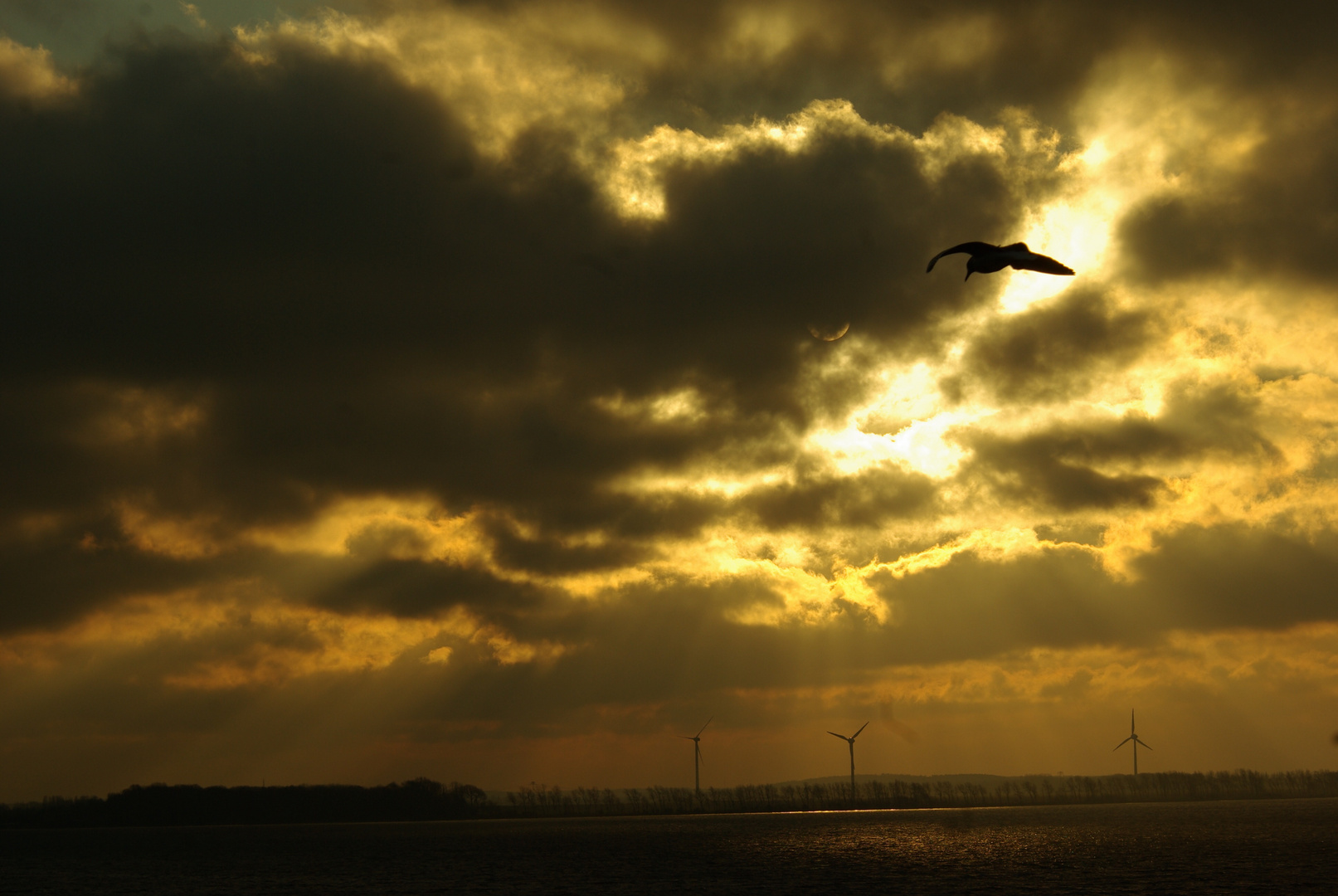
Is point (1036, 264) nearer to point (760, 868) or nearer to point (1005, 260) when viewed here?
point (1005, 260)

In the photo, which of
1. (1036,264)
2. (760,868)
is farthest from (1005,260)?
(760,868)

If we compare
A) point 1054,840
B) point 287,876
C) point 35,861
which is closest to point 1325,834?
point 1054,840

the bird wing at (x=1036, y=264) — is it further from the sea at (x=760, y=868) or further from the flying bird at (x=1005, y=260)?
the sea at (x=760, y=868)

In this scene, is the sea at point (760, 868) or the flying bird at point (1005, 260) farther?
the sea at point (760, 868)

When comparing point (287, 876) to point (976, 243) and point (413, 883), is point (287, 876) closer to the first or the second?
point (413, 883)

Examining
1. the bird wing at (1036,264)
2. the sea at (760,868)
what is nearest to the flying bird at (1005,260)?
the bird wing at (1036,264)

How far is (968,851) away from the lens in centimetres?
15950

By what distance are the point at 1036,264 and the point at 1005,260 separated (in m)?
0.86

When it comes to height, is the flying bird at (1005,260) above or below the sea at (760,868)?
above

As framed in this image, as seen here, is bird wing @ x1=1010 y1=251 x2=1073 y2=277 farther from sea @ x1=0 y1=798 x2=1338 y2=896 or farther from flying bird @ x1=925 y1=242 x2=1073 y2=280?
sea @ x1=0 y1=798 x2=1338 y2=896

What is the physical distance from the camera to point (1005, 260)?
30703 millimetres

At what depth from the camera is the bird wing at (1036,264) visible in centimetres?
3020

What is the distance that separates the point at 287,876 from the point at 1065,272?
134m

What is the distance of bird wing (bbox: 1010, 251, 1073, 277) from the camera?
99.1 ft
